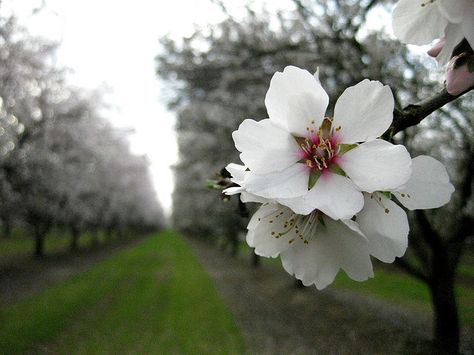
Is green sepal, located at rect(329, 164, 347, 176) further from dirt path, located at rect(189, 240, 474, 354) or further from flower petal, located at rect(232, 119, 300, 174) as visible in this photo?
dirt path, located at rect(189, 240, 474, 354)

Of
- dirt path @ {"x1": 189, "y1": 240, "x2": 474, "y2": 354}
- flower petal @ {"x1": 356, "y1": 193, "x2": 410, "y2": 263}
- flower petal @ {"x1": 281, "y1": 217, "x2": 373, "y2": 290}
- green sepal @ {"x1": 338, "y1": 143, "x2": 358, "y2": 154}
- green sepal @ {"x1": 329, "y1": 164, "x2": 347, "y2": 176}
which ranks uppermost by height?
green sepal @ {"x1": 338, "y1": 143, "x2": 358, "y2": 154}

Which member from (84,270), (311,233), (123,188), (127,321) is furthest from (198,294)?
(123,188)

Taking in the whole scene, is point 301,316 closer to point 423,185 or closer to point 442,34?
point 423,185

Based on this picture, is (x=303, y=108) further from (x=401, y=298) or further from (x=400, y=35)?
(x=401, y=298)

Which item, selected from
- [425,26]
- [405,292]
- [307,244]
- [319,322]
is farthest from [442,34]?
[405,292]

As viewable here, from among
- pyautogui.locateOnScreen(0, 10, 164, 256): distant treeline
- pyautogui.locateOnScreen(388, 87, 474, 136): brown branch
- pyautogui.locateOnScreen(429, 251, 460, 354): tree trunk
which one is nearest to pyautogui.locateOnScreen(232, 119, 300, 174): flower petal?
pyautogui.locateOnScreen(388, 87, 474, 136): brown branch
